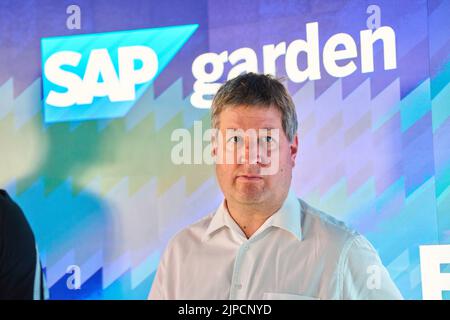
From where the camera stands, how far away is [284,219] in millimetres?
2506

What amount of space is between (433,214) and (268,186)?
1.80 ft

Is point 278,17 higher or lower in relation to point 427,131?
higher

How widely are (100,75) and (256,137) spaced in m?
0.65

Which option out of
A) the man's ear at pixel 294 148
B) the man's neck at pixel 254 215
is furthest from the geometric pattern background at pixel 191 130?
the man's neck at pixel 254 215

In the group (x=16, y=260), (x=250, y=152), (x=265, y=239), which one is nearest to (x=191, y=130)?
(x=250, y=152)

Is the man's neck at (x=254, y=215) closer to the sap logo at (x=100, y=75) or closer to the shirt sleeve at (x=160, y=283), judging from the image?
the shirt sleeve at (x=160, y=283)

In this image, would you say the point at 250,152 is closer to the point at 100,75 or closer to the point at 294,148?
the point at 294,148

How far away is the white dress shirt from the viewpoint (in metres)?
2.45

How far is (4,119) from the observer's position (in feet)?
9.31

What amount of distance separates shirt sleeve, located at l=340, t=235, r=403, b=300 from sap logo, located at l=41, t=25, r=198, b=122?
3.02 ft

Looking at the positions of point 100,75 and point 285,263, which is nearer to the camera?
point 285,263
